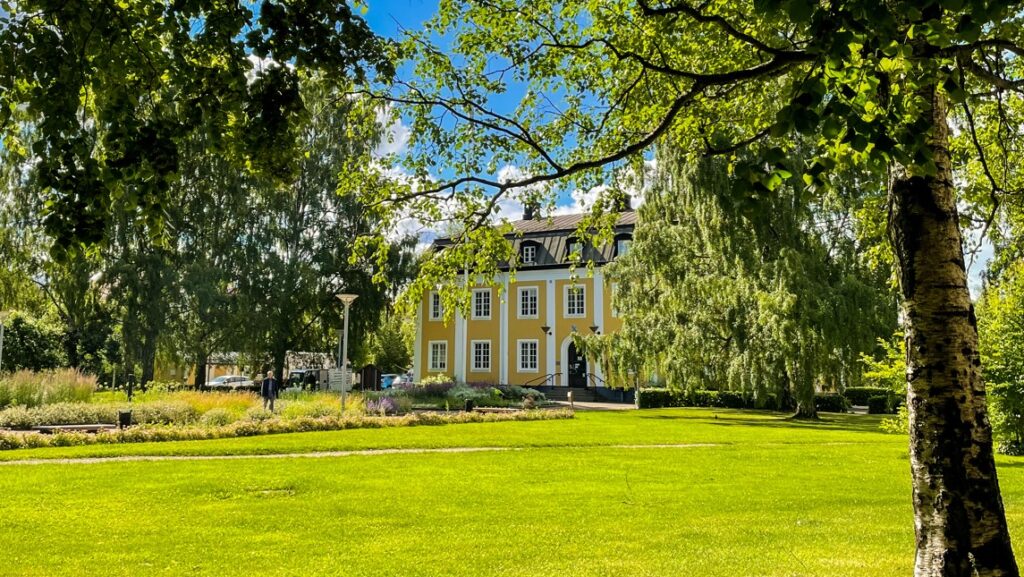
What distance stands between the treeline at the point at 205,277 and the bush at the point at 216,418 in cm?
1015

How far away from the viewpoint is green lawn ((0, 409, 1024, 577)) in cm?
512

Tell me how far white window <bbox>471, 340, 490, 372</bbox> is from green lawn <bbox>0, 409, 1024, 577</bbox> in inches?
993

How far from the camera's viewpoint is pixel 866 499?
25.6 feet

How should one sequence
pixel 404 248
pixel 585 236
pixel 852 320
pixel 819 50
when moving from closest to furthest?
pixel 819 50 < pixel 585 236 < pixel 852 320 < pixel 404 248

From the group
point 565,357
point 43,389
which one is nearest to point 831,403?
point 565,357

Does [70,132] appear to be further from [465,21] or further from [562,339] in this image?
[562,339]

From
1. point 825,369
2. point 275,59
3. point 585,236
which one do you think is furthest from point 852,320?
point 275,59

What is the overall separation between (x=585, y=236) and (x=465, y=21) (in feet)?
7.61

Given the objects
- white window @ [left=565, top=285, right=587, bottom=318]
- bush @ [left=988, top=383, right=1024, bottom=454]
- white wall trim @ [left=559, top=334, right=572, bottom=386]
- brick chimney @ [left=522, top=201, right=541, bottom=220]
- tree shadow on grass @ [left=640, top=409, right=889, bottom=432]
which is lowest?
tree shadow on grass @ [left=640, top=409, right=889, bottom=432]

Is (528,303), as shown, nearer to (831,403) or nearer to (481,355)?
(481,355)

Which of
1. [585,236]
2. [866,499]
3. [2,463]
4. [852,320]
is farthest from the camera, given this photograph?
[852,320]

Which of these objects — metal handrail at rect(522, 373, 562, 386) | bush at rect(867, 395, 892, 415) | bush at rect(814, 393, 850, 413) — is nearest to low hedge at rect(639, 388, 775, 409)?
bush at rect(814, 393, 850, 413)

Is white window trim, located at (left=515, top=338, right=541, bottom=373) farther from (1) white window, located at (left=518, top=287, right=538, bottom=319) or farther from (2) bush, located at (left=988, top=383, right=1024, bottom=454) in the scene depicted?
(2) bush, located at (left=988, top=383, right=1024, bottom=454)

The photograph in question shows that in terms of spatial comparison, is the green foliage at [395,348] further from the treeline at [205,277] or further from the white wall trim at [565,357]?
the treeline at [205,277]
